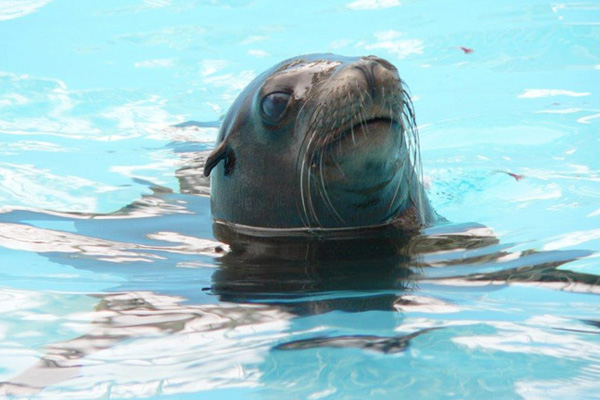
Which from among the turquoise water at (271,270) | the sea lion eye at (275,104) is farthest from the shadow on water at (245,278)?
the sea lion eye at (275,104)

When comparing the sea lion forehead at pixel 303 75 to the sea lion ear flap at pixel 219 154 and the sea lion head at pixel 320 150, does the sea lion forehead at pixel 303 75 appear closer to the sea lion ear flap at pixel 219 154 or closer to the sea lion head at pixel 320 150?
the sea lion head at pixel 320 150

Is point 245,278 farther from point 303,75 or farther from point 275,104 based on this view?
point 303,75

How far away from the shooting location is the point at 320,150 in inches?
162

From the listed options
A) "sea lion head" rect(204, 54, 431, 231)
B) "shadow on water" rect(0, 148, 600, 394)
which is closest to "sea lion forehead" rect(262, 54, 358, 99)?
"sea lion head" rect(204, 54, 431, 231)

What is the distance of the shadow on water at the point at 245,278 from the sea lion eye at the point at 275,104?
23.8 inches

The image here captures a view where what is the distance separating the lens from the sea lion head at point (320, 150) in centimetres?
399

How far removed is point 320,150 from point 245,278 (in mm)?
678

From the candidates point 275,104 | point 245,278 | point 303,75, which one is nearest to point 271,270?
point 245,278

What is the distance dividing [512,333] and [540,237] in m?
2.10

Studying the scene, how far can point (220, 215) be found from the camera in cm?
503

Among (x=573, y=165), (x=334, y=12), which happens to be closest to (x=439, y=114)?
(x=573, y=165)

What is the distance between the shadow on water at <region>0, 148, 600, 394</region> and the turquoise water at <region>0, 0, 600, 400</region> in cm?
2

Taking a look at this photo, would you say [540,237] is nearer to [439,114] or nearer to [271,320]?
[271,320]

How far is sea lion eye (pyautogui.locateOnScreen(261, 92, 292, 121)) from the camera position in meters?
4.31
